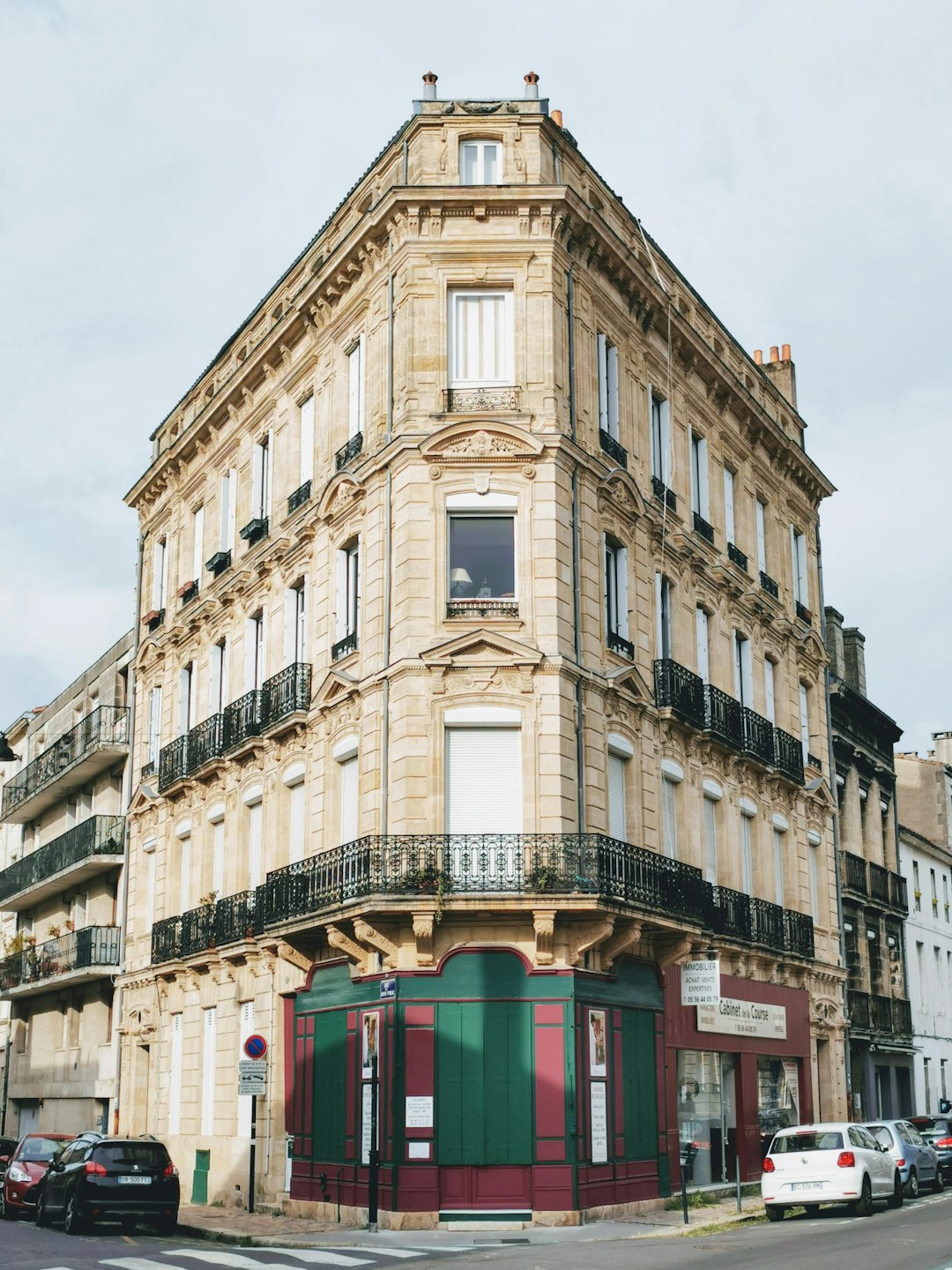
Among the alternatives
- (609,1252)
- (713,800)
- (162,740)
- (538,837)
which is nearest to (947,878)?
(713,800)

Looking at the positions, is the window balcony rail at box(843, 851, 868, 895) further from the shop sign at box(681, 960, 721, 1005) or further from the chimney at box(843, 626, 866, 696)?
the shop sign at box(681, 960, 721, 1005)

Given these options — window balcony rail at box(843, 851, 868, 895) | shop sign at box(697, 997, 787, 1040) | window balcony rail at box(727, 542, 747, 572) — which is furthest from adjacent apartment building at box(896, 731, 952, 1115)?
window balcony rail at box(727, 542, 747, 572)

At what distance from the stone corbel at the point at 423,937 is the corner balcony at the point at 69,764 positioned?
16.6 m

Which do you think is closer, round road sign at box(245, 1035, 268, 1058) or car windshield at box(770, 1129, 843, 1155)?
car windshield at box(770, 1129, 843, 1155)

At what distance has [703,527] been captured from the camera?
30.2m

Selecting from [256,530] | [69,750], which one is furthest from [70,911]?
[256,530]

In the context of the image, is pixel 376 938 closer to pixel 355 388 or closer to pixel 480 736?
pixel 480 736

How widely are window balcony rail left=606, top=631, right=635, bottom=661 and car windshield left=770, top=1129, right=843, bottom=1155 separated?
788cm

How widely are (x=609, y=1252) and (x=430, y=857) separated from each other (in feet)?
21.3

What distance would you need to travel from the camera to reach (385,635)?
24.1 m

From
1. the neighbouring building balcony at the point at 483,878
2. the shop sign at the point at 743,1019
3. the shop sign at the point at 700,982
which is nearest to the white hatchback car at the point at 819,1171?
the shop sign at the point at 700,982

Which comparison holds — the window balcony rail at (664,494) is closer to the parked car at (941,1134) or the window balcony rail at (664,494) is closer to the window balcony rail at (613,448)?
the window balcony rail at (613,448)

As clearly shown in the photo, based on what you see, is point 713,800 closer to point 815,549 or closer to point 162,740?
point 815,549

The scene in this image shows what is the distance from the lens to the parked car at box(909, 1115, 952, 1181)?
1144 inches
